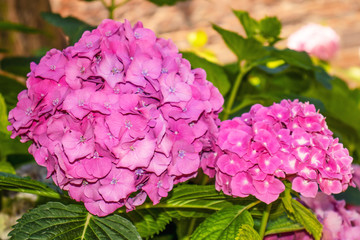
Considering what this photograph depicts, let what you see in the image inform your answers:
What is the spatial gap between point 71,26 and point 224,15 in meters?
3.19

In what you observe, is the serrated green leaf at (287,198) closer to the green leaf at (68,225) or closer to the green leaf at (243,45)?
the green leaf at (68,225)

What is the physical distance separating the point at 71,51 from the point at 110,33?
69 mm

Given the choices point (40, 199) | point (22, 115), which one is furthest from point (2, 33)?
point (22, 115)

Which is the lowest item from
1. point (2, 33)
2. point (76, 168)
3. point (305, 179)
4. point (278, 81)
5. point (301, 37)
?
point (305, 179)

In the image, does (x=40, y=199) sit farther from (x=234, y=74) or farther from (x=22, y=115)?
(x=234, y=74)

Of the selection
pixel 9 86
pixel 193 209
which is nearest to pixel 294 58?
pixel 193 209

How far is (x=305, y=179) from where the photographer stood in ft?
2.39

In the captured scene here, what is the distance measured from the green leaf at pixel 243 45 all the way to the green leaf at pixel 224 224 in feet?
1.51

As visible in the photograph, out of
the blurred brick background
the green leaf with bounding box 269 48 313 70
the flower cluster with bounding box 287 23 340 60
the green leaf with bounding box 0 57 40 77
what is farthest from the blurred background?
the green leaf with bounding box 269 48 313 70

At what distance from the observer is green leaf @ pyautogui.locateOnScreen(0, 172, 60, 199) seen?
29.7 inches

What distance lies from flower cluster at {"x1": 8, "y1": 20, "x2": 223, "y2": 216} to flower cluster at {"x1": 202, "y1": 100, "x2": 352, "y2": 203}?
50 mm

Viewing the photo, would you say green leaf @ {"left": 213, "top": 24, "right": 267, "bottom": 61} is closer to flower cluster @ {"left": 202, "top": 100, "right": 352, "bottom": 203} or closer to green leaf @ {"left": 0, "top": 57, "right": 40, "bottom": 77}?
flower cluster @ {"left": 202, "top": 100, "right": 352, "bottom": 203}

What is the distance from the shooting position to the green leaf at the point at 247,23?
1.23 m

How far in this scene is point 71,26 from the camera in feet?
4.13
